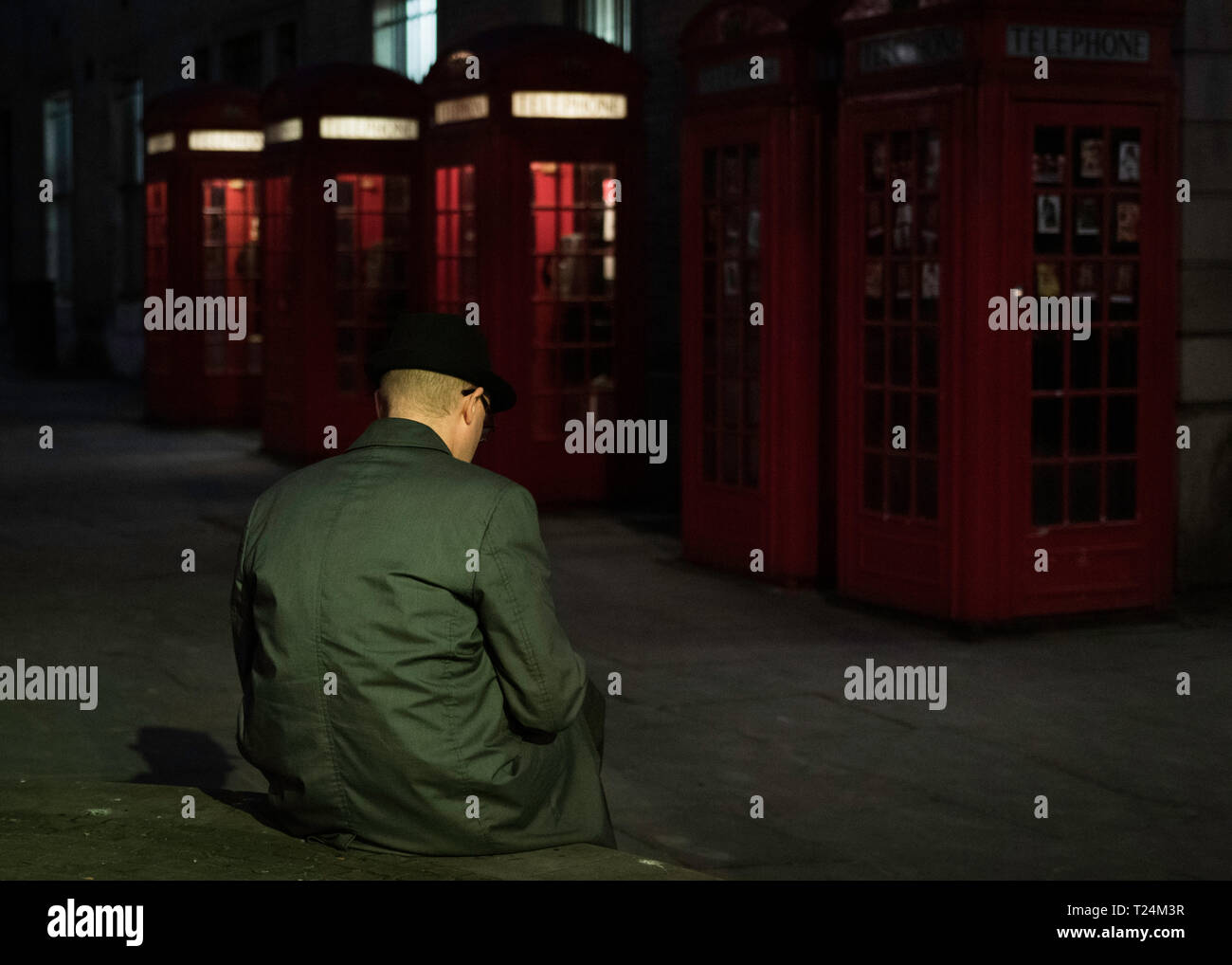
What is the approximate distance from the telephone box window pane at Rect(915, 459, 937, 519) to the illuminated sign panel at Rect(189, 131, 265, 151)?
12186 millimetres

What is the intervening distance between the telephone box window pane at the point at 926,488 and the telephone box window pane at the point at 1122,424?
0.80m

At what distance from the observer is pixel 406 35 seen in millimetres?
19641

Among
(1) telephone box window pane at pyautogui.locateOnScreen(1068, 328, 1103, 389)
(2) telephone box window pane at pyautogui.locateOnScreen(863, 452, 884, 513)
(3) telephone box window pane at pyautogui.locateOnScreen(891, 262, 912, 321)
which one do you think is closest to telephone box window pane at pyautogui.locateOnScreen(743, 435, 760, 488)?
(2) telephone box window pane at pyautogui.locateOnScreen(863, 452, 884, 513)

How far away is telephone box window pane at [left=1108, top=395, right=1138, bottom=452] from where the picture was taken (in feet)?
29.8

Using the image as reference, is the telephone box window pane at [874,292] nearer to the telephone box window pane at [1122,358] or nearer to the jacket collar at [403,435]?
the telephone box window pane at [1122,358]

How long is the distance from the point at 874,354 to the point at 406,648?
597 cm

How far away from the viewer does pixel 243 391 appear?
2020 cm

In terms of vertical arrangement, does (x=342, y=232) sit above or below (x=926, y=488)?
above

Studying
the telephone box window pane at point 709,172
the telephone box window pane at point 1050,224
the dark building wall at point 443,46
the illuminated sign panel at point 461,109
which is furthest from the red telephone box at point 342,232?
the telephone box window pane at point 1050,224

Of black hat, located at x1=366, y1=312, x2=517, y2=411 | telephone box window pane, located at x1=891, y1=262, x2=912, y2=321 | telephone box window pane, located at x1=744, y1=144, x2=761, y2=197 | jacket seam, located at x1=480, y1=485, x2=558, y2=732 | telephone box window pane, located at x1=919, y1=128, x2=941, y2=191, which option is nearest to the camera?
jacket seam, located at x1=480, y1=485, x2=558, y2=732

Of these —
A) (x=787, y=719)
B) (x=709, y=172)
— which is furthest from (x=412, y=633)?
(x=709, y=172)

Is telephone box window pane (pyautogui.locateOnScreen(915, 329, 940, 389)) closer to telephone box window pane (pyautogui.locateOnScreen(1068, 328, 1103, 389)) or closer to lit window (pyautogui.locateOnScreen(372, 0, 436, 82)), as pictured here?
telephone box window pane (pyautogui.locateOnScreen(1068, 328, 1103, 389))

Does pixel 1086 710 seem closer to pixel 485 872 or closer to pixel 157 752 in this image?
pixel 157 752

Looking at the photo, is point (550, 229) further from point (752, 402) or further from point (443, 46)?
point (443, 46)
